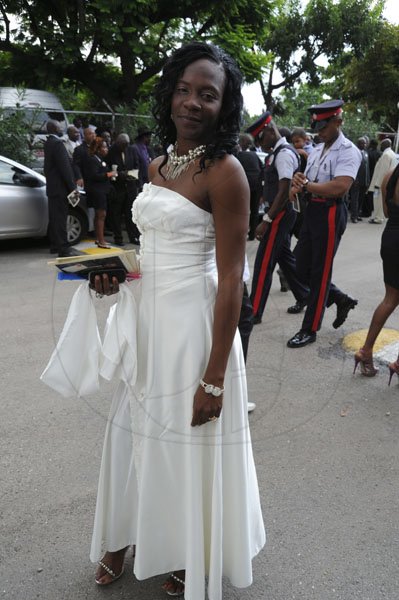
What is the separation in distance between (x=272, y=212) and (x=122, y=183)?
185 inches

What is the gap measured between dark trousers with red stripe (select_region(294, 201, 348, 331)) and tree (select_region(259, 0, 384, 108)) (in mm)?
22874

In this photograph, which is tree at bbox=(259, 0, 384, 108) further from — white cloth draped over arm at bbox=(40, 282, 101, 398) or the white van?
white cloth draped over arm at bbox=(40, 282, 101, 398)

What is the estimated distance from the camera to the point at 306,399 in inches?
148

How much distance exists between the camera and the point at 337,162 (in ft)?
13.9

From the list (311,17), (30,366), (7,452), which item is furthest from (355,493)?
(311,17)

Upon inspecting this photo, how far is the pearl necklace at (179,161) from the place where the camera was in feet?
5.61

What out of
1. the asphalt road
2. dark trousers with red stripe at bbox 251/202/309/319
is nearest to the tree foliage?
the asphalt road

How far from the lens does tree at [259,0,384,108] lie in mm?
25922

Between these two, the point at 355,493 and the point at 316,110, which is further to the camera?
the point at 316,110

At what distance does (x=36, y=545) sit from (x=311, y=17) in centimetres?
2960

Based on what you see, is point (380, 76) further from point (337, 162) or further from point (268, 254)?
point (337, 162)

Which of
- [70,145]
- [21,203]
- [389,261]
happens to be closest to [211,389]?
[389,261]

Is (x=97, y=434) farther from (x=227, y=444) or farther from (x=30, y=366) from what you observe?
(x=227, y=444)

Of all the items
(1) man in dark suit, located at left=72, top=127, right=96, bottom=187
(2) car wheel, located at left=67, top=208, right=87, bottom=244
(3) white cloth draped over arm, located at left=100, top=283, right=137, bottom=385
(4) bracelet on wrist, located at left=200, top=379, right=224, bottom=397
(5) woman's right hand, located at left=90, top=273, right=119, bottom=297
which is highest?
(1) man in dark suit, located at left=72, top=127, right=96, bottom=187
